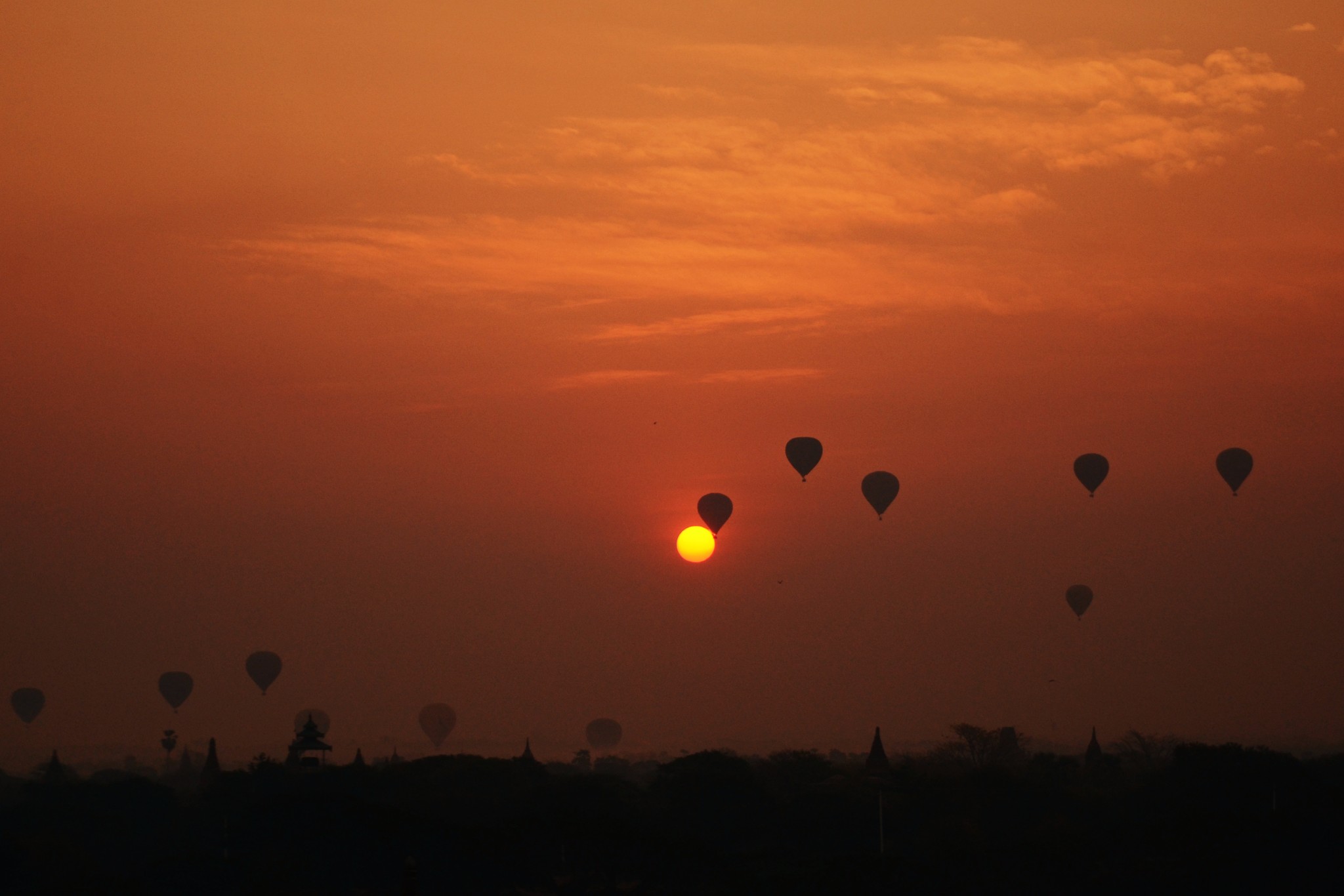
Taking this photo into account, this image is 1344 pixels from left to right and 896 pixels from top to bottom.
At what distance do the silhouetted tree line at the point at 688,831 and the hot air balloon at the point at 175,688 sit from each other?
53021 millimetres

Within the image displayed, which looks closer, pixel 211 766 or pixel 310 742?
pixel 310 742

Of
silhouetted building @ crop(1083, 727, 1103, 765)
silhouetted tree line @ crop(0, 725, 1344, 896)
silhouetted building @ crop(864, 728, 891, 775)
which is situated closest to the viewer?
silhouetted tree line @ crop(0, 725, 1344, 896)

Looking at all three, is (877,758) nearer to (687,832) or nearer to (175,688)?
(687,832)

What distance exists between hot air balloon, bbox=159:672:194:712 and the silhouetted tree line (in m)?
53.0

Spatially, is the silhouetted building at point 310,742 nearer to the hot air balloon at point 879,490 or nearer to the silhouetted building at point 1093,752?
the hot air balloon at point 879,490

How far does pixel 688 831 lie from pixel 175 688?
10089cm

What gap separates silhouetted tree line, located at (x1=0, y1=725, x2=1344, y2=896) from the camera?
73.3 metres

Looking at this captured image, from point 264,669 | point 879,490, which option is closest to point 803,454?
point 879,490

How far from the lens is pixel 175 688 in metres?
184

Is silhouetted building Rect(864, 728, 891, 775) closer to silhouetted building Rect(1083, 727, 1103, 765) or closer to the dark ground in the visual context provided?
the dark ground

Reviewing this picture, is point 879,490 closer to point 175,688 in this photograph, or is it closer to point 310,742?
point 310,742

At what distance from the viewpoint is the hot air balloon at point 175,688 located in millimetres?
183125

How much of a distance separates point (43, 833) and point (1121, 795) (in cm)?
7111

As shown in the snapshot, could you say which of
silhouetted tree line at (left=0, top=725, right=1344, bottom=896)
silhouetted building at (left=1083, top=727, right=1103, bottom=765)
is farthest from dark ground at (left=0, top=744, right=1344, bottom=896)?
silhouetted building at (left=1083, top=727, right=1103, bottom=765)
